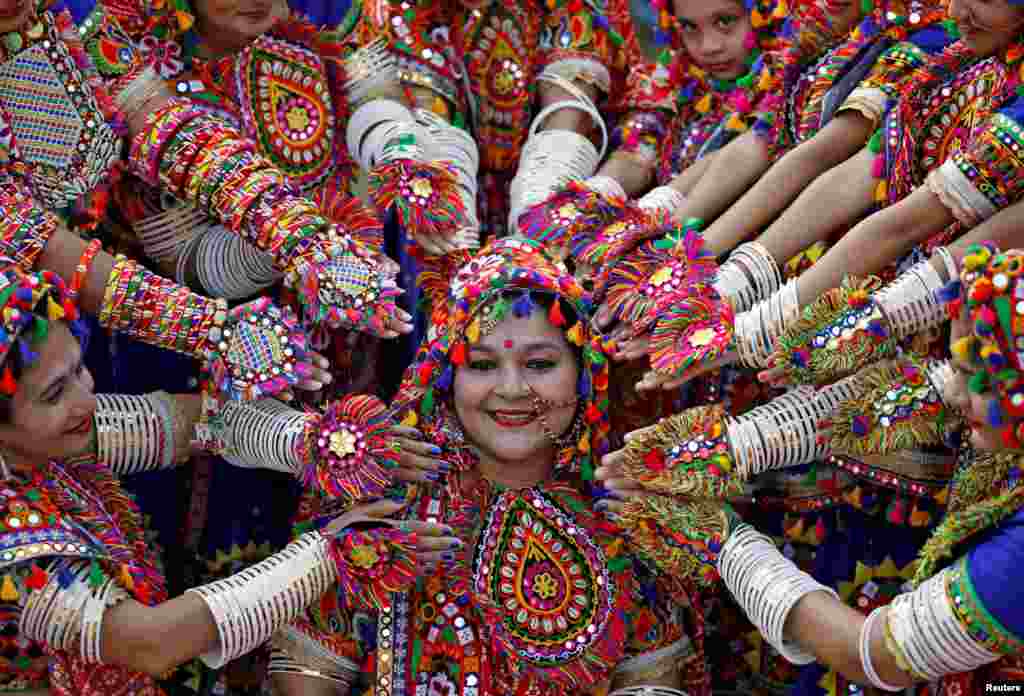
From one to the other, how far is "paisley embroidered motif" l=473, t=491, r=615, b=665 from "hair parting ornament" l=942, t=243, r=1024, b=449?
1.10m

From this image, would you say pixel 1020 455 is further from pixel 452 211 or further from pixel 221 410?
pixel 221 410

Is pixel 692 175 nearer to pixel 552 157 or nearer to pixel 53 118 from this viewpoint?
pixel 552 157

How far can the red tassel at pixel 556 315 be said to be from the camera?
3.46m

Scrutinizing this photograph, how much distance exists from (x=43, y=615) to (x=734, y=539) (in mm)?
1412

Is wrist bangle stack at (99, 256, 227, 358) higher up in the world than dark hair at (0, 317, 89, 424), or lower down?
higher up

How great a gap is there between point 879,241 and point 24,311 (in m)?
1.71

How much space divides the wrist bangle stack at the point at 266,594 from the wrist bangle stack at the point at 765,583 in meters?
0.86

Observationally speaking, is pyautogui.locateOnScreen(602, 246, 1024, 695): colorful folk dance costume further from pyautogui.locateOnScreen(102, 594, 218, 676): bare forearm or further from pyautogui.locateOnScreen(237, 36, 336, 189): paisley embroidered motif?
pyautogui.locateOnScreen(237, 36, 336, 189): paisley embroidered motif

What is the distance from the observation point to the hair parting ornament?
2555 millimetres

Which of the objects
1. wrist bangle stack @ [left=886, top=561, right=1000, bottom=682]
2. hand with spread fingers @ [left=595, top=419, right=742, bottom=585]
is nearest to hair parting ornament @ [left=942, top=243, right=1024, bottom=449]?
wrist bangle stack @ [left=886, top=561, right=1000, bottom=682]

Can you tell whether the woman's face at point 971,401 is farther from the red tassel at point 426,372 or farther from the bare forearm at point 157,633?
the bare forearm at point 157,633

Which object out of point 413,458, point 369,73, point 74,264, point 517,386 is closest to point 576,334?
point 517,386

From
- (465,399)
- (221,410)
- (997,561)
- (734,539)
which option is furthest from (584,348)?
(997,561)

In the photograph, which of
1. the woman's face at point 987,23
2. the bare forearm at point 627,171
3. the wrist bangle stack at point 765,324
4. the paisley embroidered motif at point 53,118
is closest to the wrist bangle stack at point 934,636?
the wrist bangle stack at point 765,324
